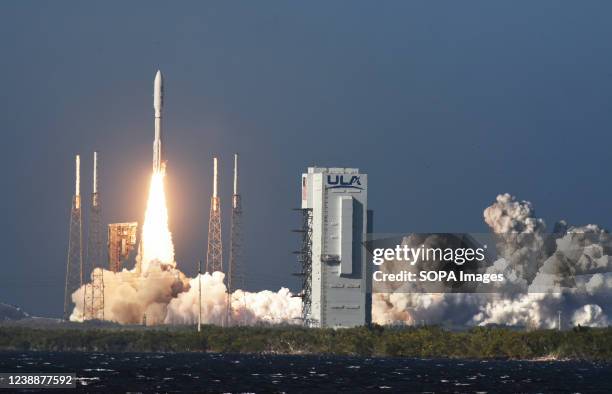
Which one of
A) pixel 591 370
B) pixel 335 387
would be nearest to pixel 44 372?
pixel 335 387

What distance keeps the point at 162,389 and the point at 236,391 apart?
21.9 ft

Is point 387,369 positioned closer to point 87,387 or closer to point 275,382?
point 275,382

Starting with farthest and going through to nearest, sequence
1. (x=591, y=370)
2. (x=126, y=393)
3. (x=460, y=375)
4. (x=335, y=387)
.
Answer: (x=591, y=370), (x=460, y=375), (x=335, y=387), (x=126, y=393)

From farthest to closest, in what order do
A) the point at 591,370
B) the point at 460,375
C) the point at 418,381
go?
the point at 591,370 → the point at 460,375 → the point at 418,381

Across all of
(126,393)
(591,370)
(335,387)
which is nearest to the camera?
(126,393)

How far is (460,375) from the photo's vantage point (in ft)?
610

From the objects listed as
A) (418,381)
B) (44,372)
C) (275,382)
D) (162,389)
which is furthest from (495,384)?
(44,372)

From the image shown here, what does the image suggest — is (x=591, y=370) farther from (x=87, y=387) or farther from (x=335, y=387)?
(x=87, y=387)

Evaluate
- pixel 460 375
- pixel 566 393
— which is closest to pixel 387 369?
pixel 460 375

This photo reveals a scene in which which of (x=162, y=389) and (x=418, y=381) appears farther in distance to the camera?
(x=418, y=381)

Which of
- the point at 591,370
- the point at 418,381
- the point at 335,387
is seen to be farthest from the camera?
the point at 591,370

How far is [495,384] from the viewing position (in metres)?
168

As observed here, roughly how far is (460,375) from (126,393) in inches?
1879

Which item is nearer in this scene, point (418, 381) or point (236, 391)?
point (236, 391)
